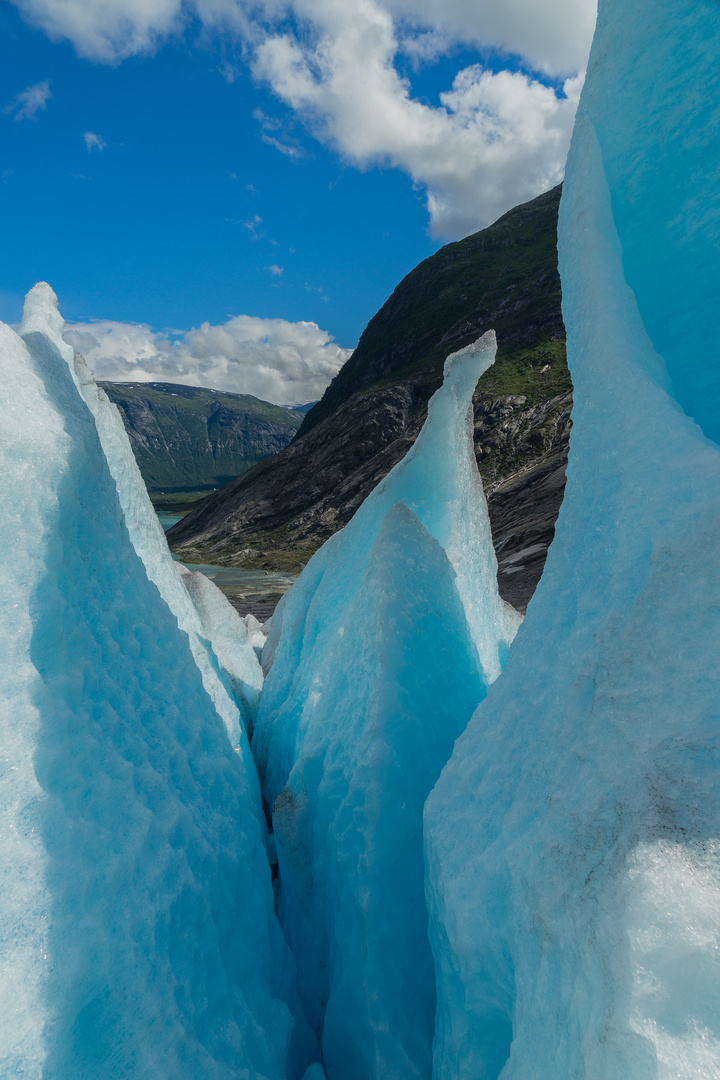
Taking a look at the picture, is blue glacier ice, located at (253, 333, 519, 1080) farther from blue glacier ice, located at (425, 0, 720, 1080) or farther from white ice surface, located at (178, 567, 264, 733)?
white ice surface, located at (178, 567, 264, 733)

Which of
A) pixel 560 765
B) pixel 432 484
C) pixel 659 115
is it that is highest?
pixel 659 115

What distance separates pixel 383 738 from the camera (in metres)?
3.87

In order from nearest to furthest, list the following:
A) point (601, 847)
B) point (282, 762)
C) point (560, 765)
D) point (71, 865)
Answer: point (601, 847)
point (560, 765)
point (71, 865)
point (282, 762)

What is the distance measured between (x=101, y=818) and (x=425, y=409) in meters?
75.1

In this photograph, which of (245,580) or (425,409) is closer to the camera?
(245,580)

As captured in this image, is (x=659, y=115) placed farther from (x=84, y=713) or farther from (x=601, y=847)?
(x=84, y=713)

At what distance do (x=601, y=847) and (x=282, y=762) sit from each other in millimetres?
4905

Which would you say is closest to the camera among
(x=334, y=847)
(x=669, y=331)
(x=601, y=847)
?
(x=601, y=847)

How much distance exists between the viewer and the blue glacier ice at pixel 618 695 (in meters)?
1.65

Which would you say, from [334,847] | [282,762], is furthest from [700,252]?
[282,762]

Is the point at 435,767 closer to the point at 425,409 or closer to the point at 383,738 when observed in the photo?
the point at 383,738

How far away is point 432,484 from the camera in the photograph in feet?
21.0

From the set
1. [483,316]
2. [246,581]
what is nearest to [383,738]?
[246,581]

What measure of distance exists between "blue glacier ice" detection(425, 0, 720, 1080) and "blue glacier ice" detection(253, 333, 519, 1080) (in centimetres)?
50
